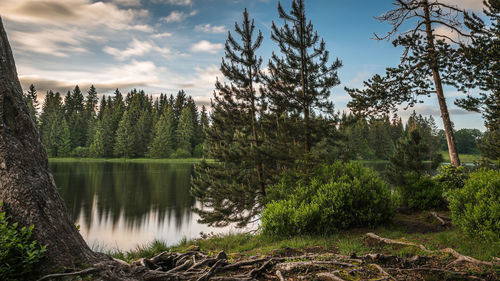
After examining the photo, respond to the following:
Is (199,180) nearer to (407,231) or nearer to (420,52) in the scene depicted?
(407,231)

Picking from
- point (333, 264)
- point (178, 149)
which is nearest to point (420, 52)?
point (333, 264)

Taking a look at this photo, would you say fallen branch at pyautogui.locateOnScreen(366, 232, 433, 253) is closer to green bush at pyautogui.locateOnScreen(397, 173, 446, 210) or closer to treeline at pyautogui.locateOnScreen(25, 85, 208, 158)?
green bush at pyautogui.locateOnScreen(397, 173, 446, 210)

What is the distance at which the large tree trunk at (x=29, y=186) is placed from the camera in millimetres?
3145

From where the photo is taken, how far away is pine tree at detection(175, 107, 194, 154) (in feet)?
256

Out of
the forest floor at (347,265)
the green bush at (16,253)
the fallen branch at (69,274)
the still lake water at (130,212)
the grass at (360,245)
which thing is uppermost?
the green bush at (16,253)

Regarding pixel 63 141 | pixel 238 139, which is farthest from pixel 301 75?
pixel 63 141

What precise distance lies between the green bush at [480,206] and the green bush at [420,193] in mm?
4204

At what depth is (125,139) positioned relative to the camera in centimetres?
7494

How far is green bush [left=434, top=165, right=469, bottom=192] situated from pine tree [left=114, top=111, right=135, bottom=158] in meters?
75.2

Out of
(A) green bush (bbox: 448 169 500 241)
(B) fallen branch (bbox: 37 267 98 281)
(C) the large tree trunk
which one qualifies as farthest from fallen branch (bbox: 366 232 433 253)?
(C) the large tree trunk

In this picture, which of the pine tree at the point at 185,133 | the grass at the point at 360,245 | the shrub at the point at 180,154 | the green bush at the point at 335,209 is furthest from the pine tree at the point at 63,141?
the green bush at the point at 335,209

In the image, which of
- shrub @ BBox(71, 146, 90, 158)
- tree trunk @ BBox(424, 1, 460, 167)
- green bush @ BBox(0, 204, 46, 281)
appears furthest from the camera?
shrub @ BBox(71, 146, 90, 158)

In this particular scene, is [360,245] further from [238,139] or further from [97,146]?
[97,146]

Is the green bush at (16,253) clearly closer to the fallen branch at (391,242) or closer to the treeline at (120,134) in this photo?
the fallen branch at (391,242)
